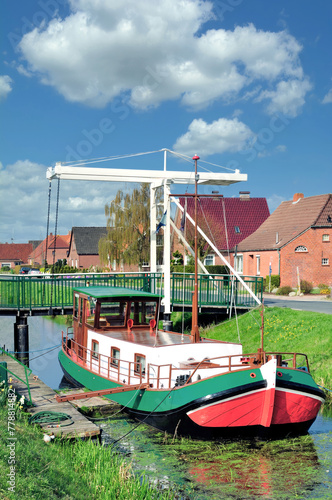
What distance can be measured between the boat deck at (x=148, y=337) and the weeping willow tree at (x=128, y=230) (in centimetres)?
2348

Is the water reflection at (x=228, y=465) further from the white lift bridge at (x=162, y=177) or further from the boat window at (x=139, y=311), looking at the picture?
the white lift bridge at (x=162, y=177)

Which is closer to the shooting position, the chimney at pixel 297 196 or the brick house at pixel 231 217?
the chimney at pixel 297 196

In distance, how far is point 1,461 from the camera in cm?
671

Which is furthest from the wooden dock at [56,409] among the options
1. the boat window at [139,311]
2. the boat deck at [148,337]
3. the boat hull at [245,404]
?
the boat window at [139,311]

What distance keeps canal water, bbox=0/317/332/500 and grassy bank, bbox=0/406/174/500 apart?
0.85 meters

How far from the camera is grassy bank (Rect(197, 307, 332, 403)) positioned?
52.0 ft

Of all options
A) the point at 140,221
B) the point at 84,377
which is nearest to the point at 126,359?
the point at 84,377

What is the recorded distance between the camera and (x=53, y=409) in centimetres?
1139

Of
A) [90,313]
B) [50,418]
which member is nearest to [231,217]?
[90,313]

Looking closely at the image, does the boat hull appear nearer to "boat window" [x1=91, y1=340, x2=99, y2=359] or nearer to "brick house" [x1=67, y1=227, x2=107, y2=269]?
"boat window" [x1=91, y1=340, x2=99, y2=359]

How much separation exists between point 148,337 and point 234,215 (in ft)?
132

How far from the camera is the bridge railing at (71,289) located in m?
19.8

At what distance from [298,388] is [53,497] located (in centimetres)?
612

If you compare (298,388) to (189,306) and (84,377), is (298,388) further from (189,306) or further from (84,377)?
(189,306)
